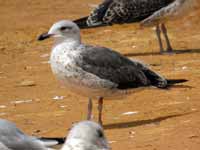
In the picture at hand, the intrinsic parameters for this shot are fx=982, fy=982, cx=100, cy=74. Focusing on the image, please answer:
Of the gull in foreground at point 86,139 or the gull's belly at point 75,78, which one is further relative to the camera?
the gull's belly at point 75,78

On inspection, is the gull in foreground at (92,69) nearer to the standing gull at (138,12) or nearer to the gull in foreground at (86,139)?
the gull in foreground at (86,139)

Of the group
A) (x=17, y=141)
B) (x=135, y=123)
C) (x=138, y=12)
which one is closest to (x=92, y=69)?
(x=135, y=123)

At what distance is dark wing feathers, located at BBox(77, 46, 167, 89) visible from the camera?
36.3 feet

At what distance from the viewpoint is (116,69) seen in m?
11.3

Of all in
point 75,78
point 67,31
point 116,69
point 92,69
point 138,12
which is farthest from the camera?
point 138,12

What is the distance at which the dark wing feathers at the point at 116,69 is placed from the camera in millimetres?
11062

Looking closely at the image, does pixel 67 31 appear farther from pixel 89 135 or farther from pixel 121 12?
pixel 121 12

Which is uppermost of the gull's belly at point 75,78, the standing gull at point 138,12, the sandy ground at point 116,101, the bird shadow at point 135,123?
the standing gull at point 138,12

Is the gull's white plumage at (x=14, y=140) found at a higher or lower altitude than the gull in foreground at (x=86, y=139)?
lower

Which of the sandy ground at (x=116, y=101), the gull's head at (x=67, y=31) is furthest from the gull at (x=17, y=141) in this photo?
the gull's head at (x=67, y=31)

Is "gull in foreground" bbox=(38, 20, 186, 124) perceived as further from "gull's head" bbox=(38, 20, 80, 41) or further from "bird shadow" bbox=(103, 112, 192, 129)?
"bird shadow" bbox=(103, 112, 192, 129)

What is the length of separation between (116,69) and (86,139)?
14.7ft

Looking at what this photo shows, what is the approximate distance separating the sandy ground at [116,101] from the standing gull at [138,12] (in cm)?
45

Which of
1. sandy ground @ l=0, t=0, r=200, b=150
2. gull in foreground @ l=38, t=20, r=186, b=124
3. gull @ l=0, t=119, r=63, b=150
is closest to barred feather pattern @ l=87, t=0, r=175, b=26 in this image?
sandy ground @ l=0, t=0, r=200, b=150
